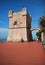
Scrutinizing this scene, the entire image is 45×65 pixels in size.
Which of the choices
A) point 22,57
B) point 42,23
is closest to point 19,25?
point 42,23

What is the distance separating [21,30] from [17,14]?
0.96m

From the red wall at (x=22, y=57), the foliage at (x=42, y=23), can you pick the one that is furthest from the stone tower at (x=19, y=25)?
the red wall at (x=22, y=57)

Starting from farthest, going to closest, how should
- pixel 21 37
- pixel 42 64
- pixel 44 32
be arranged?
pixel 21 37 < pixel 44 32 < pixel 42 64

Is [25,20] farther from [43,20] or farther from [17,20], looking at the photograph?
[43,20]

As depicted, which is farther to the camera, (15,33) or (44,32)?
(15,33)

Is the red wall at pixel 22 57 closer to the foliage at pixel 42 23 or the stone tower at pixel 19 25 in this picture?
the foliage at pixel 42 23

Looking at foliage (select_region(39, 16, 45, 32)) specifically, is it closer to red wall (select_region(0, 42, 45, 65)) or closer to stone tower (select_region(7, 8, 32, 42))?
stone tower (select_region(7, 8, 32, 42))

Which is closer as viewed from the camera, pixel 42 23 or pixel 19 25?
pixel 42 23

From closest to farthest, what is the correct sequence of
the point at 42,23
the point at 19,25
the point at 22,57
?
the point at 22,57, the point at 42,23, the point at 19,25

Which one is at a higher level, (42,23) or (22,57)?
(42,23)

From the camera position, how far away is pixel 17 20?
8.58 metres

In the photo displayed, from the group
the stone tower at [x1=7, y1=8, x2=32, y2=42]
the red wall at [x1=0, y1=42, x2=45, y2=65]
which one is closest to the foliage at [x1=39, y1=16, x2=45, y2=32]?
the stone tower at [x1=7, y1=8, x2=32, y2=42]

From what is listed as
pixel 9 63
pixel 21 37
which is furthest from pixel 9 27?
pixel 9 63

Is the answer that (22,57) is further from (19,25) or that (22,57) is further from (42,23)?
(19,25)
